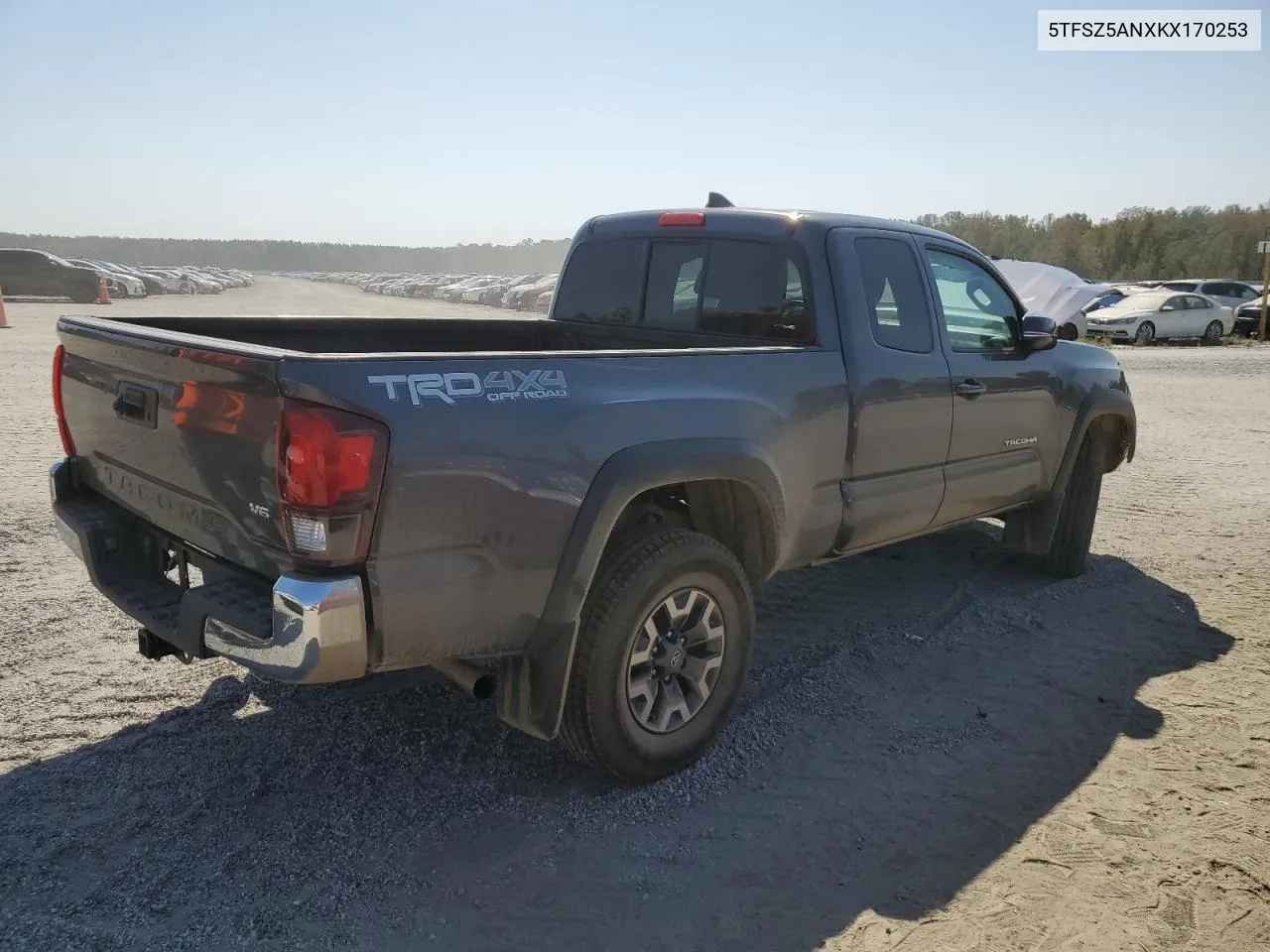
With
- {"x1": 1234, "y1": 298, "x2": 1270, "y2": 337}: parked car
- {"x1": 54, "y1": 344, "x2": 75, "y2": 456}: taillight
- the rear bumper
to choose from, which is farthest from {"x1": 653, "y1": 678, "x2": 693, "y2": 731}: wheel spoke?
{"x1": 1234, "y1": 298, "x2": 1270, "y2": 337}: parked car

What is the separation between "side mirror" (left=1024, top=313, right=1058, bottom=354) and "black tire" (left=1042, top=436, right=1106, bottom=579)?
103 centimetres

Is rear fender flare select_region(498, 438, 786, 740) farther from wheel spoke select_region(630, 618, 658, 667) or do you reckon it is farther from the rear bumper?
the rear bumper

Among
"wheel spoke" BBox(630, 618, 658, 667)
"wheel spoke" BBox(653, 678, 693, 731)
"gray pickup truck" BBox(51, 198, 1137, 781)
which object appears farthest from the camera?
"wheel spoke" BBox(653, 678, 693, 731)

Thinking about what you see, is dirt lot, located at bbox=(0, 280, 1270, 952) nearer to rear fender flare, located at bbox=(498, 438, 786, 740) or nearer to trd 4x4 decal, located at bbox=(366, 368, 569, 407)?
rear fender flare, located at bbox=(498, 438, 786, 740)

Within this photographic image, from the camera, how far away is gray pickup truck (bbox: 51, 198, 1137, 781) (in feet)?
8.41

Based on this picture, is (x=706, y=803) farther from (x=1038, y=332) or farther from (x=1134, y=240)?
(x=1134, y=240)

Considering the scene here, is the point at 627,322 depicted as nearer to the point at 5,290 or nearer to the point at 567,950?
the point at 567,950

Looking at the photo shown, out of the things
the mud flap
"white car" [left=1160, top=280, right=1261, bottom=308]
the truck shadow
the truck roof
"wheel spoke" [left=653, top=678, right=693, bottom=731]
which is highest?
"white car" [left=1160, top=280, right=1261, bottom=308]

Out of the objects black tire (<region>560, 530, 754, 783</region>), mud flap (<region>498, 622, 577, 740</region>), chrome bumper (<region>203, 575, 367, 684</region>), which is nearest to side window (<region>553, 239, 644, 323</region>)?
black tire (<region>560, 530, 754, 783</region>)

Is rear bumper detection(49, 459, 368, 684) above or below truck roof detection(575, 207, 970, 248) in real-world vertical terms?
below

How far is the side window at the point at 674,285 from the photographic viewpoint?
4.50 meters

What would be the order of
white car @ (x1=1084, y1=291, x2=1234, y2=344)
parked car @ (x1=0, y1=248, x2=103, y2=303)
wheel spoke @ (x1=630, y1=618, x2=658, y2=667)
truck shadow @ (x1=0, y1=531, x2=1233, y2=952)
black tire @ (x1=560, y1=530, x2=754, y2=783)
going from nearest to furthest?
truck shadow @ (x1=0, y1=531, x2=1233, y2=952)
black tire @ (x1=560, y1=530, x2=754, y2=783)
wheel spoke @ (x1=630, y1=618, x2=658, y2=667)
white car @ (x1=1084, y1=291, x2=1234, y2=344)
parked car @ (x1=0, y1=248, x2=103, y2=303)

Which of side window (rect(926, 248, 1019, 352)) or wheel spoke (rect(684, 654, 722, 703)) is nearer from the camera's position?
wheel spoke (rect(684, 654, 722, 703))

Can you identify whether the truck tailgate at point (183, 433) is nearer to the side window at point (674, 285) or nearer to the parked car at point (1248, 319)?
the side window at point (674, 285)
